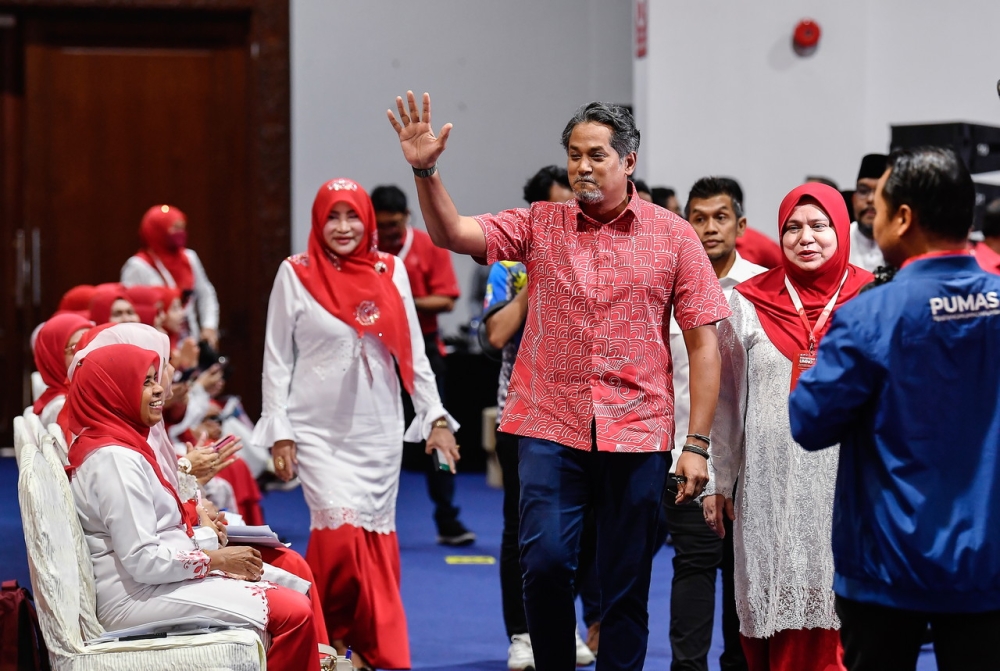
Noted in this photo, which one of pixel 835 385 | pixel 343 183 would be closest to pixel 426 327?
pixel 343 183

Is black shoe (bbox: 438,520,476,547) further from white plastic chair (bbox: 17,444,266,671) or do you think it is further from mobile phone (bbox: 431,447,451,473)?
white plastic chair (bbox: 17,444,266,671)

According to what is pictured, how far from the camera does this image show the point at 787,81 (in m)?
7.78

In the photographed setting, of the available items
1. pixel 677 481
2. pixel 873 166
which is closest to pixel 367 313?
pixel 677 481

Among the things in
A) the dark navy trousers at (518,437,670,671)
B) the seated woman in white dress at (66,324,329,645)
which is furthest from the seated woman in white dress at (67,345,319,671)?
the dark navy trousers at (518,437,670,671)

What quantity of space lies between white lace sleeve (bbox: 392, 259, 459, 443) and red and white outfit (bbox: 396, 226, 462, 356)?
1985mm

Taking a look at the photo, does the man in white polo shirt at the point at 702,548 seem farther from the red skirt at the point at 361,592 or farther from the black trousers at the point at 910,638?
the black trousers at the point at 910,638

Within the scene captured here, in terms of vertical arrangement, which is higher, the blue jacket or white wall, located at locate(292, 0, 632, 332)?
white wall, located at locate(292, 0, 632, 332)

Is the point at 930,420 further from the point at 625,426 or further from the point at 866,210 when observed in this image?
the point at 866,210

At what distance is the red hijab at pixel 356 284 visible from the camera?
4.32 meters

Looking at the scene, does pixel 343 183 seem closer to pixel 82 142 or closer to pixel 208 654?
pixel 208 654

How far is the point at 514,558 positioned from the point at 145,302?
264 centimetres

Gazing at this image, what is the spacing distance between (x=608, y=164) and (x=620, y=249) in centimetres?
20

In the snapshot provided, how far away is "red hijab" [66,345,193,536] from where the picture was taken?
308 centimetres

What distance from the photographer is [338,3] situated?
9258 millimetres
